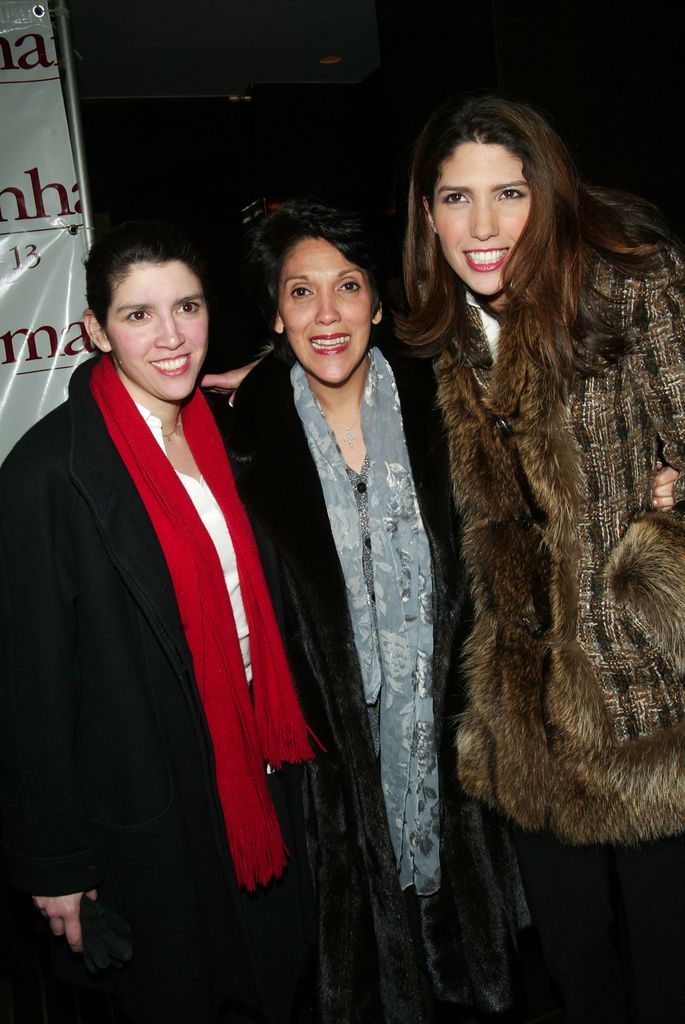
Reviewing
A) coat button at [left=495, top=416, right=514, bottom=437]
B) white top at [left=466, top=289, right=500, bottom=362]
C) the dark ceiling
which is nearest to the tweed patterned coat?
coat button at [left=495, top=416, right=514, bottom=437]

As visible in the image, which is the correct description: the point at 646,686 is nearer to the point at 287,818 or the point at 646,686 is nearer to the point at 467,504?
the point at 467,504

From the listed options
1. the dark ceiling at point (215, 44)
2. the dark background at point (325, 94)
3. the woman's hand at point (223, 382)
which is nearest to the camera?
the woman's hand at point (223, 382)

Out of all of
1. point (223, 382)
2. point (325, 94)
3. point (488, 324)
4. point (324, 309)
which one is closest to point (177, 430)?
point (223, 382)

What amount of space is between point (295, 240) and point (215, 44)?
167 inches

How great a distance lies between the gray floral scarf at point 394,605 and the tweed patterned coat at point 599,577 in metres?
0.29

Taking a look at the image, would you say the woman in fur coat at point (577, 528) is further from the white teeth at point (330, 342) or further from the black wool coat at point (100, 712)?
the black wool coat at point (100, 712)

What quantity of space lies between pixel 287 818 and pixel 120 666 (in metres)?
0.67

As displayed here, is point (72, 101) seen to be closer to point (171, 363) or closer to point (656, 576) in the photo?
point (171, 363)

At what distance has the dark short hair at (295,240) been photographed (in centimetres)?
210

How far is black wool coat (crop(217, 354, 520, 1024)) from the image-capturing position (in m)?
2.00

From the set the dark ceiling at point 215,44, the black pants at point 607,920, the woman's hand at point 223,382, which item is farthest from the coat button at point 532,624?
the dark ceiling at point 215,44

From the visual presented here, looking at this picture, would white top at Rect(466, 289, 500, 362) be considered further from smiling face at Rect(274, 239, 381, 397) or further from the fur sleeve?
the fur sleeve

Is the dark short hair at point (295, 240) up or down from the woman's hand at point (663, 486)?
up

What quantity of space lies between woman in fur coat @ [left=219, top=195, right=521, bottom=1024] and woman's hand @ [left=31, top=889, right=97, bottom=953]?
1.88ft
